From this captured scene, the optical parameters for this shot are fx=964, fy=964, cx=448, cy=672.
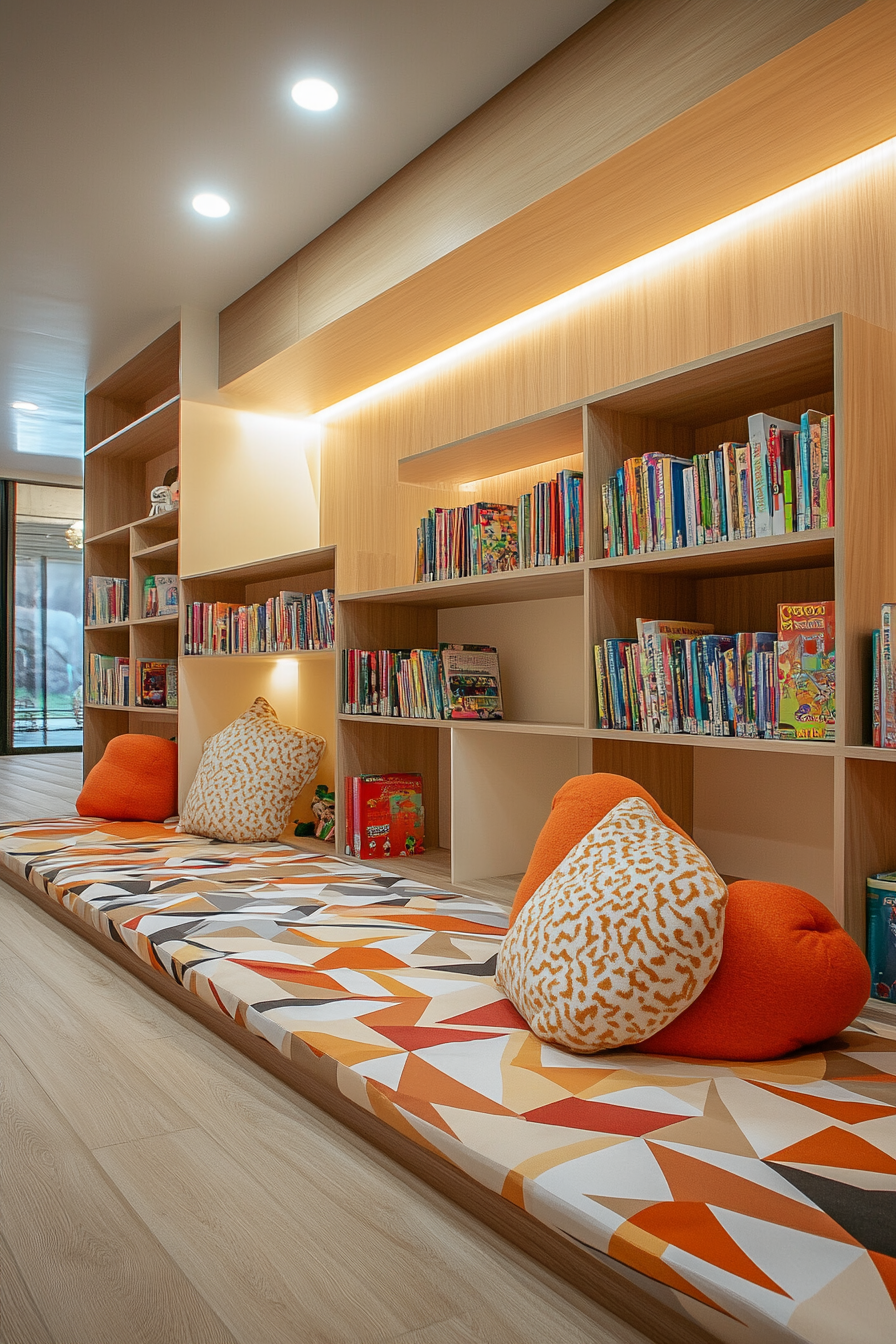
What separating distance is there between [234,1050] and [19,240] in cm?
333

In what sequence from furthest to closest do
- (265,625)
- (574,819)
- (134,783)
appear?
(134,783), (265,625), (574,819)

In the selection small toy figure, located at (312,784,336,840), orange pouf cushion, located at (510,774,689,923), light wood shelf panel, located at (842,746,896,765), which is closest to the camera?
light wood shelf panel, located at (842,746,896,765)

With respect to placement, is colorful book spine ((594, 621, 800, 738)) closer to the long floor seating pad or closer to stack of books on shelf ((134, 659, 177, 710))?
the long floor seating pad

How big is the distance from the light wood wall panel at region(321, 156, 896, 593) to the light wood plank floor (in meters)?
2.08

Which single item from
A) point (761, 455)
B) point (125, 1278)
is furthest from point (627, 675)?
point (125, 1278)

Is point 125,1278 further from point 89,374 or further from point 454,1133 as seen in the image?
point 89,374

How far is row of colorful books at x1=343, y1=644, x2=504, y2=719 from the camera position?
3213 mm

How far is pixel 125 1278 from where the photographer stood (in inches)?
46.9

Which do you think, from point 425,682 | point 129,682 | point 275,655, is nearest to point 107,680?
point 129,682

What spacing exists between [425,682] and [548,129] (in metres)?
1.67

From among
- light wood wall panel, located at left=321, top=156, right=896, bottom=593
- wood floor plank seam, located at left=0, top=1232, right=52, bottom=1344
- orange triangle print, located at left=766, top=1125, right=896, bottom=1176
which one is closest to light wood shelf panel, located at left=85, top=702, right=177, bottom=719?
light wood wall panel, located at left=321, top=156, right=896, bottom=593

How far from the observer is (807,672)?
205cm

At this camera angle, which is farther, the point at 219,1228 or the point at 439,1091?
the point at 439,1091

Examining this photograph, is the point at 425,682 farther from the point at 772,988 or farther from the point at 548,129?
the point at 772,988
